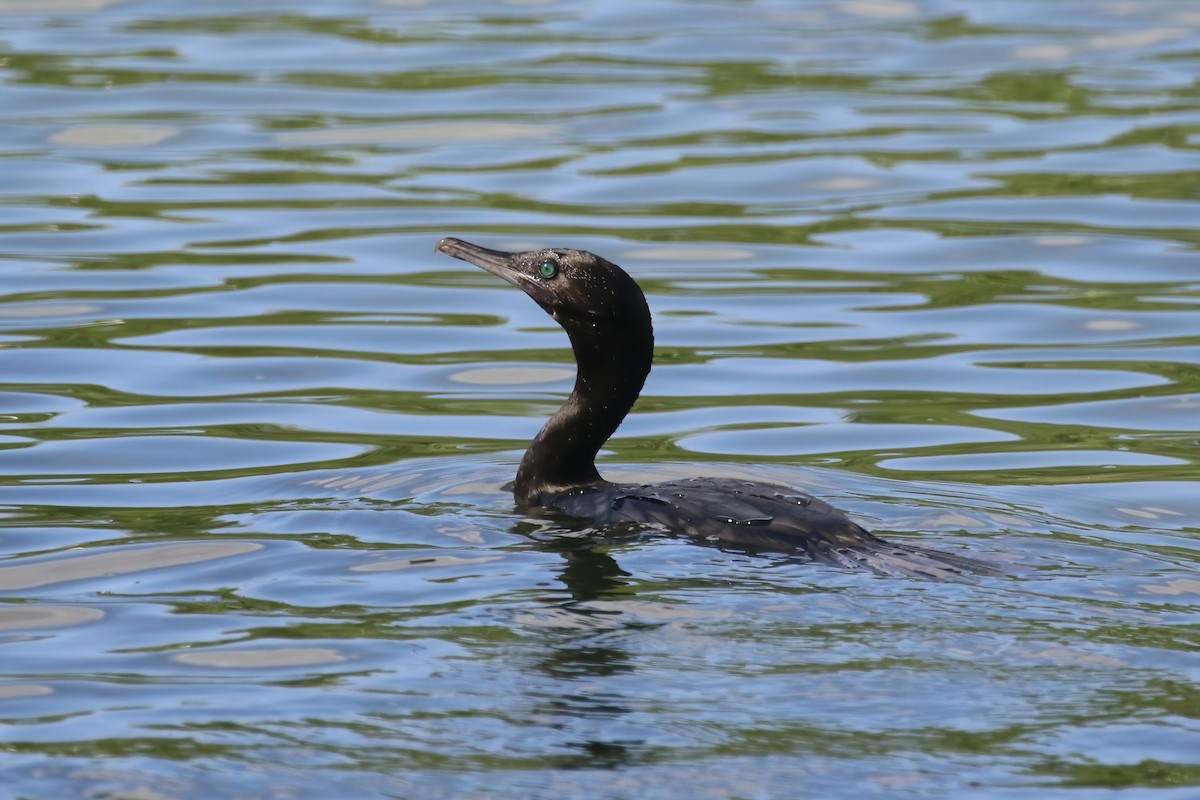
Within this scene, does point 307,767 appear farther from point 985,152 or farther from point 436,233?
point 985,152

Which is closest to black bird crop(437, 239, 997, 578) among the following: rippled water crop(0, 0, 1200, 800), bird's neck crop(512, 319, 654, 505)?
bird's neck crop(512, 319, 654, 505)

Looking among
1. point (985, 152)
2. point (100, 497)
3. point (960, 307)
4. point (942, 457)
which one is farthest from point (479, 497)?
point (985, 152)

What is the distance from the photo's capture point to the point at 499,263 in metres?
8.45

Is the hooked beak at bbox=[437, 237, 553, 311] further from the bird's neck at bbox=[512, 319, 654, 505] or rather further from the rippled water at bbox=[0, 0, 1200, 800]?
the rippled water at bbox=[0, 0, 1200, 800]

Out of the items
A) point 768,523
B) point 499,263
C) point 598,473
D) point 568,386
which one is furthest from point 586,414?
point 568,386

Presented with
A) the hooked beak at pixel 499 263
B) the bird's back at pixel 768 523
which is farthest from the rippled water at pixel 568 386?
the hooked beak at pixel 499 263

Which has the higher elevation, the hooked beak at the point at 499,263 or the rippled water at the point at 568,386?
the hooked beak at the point at 499,263

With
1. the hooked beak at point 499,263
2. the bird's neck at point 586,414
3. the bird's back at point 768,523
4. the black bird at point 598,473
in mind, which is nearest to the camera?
the bird's back at point 768,523

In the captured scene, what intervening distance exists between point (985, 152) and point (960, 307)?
3.86 m

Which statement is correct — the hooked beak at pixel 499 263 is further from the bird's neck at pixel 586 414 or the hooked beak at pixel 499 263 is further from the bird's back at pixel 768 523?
the bird's back at pixel 768 523

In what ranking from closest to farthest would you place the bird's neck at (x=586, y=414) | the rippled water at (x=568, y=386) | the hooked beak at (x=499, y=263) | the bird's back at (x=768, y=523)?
the rippled water at (x=568, y=386), the bird's back at (x=768, y=523), the bird's neck at (x=586, y=414), the hooked beak at (x=499, y=263)

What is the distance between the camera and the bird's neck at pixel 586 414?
826 centimetres

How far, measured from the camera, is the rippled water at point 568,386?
5477mm

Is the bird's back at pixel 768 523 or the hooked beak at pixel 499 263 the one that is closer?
the bird's back at pixel 768 523
